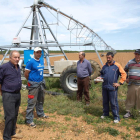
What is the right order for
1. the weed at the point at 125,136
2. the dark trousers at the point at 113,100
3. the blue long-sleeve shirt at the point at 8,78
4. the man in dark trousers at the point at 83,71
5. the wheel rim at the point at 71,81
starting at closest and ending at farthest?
the blue long-sleeve shirt at the point at 8,78
the weed at the point at 125,136
the dark trousers at the point at 113,100
the man in dark trousers at the point at 83,71
the wheel rim at the point at 71,81

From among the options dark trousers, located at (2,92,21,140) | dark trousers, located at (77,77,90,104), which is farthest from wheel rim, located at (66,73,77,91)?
dark trousers, located at (2,92,21,140)

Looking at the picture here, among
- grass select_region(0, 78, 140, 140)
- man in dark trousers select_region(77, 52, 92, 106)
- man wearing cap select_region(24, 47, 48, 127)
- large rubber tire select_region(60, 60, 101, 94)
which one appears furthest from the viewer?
large rubber tire select_region(60, 60, 101, 94)

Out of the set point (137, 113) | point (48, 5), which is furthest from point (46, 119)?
point (48, 5)

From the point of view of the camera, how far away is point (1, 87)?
2.83 meters

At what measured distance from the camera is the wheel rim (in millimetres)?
5723

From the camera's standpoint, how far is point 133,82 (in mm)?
3758

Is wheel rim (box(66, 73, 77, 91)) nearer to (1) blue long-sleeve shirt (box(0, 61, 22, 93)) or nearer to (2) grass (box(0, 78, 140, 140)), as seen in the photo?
(2) grass (box(0, 78, 140, 140))

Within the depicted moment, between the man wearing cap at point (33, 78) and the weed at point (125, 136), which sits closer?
the weed at point (125, 136)

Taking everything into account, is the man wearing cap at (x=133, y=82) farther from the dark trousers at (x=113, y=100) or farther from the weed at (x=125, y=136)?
the weed at (x=125, y=136)

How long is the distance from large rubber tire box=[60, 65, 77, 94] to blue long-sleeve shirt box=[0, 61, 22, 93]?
2915 millimetres

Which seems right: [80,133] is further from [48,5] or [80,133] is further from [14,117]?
[48,5]

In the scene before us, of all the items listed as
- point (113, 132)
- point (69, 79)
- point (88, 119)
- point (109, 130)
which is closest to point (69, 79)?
point (69, 79)

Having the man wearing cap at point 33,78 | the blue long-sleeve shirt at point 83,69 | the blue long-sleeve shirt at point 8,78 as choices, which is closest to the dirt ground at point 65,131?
the man wearing cap at point 33,78

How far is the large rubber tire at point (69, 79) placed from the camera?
5590 mm
